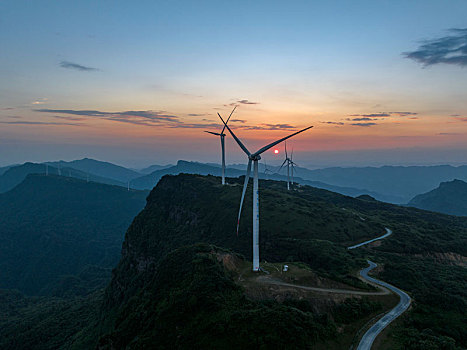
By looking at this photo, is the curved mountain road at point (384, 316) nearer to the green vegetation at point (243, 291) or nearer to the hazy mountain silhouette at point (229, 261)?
the green vegetation at point (243, 291)

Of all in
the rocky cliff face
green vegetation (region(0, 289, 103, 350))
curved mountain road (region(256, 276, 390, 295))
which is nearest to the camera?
curved mountain road (region(256, 276, 390, 295))

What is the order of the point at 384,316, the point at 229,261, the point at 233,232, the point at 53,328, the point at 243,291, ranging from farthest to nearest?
the point at 233,232, the point at 53,328, the point at 229,261, the point at 243,291, the point at 384,316

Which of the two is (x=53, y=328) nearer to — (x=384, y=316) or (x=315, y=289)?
(x=315, y=289)

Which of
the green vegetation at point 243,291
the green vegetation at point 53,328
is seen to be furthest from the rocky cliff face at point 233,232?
the green vegetation at point 53,328

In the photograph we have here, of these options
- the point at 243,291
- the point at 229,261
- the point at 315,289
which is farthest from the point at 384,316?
the point at 229,261

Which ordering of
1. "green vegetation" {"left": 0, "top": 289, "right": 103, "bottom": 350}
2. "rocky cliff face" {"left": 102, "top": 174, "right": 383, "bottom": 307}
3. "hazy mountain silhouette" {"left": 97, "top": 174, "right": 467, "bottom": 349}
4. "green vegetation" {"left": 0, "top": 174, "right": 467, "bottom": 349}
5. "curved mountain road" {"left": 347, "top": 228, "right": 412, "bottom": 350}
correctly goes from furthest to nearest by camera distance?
"green vegetation" {"left": 0, "top": 289, "right": 103, "bottom": 350}, "rocky cliff face" {"left": 102, "top": 174, "right": 383, "bottom": 307}, "hazy mountain silhouette" {"left": 97, "top": 174, "right": 467, "bottom": 349}, "green vegetation" {"left": 0, "top": 174, "right": 467, "bottom": 349}, "curved mountain road" {"left": 347, "top": 228, "right": 412, "bottom": 350}

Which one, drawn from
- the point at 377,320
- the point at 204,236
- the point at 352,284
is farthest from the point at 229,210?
the point at 377,320

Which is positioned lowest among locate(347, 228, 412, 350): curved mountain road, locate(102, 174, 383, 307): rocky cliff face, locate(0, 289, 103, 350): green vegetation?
locate(0, 289, 103, 350): green vegetation

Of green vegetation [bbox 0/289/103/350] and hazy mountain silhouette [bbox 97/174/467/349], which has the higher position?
hazy mountain silhouette [bbox 97/174/467/349]

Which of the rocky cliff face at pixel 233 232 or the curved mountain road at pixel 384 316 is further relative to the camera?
the rocky cliff face at pixel 233 232

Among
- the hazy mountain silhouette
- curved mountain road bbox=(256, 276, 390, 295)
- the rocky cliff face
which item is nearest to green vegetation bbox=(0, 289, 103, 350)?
the hazy mountain silhouette

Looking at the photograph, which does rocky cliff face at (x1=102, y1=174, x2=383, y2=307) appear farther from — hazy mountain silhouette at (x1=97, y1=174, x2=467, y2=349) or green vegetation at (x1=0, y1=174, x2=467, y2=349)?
green vegetation at (x1=0, y1=174, x2=467, y2=349)
